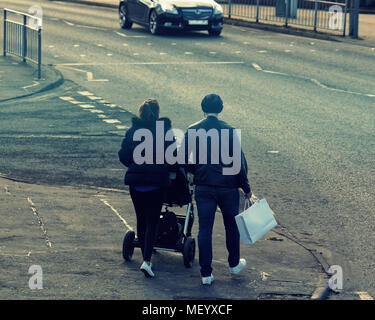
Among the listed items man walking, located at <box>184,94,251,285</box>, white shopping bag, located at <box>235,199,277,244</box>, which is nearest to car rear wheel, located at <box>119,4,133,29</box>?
man walking, located at <box>184,94,251,285</box>

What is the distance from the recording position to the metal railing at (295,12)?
2845 centimetres

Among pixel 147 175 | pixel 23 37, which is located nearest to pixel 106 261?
pixel 147 175

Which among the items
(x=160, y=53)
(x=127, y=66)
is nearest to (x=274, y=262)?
(x=127, y=66)

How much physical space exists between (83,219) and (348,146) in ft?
16.9

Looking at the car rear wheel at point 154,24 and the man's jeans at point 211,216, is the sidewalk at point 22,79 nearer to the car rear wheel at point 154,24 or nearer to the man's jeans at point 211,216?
the car rear wheel at point 154,24

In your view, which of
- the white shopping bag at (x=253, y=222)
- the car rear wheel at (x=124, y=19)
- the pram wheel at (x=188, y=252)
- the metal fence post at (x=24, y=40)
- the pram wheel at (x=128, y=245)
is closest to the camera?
the white shopping bag at (x=253, y=222)

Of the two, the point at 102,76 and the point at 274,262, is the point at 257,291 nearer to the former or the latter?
the point at 274,262

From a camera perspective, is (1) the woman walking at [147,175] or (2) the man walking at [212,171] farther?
(1) the woman walking at [147,175]

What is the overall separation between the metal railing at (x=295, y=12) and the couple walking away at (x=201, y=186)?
18526mm

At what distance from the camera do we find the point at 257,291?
746cm

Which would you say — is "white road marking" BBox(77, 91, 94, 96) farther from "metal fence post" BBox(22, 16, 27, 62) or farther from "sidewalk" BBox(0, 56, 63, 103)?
"metal fence post" BBox(22, 16, 27, 62)

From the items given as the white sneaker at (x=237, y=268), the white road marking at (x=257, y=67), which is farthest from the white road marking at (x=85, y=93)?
the white sneaker at (x=237, y=268)

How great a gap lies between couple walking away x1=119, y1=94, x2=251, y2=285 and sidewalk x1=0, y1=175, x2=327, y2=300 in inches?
9.0

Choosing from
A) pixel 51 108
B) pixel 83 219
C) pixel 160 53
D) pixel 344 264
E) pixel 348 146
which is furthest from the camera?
pixel 160 53
